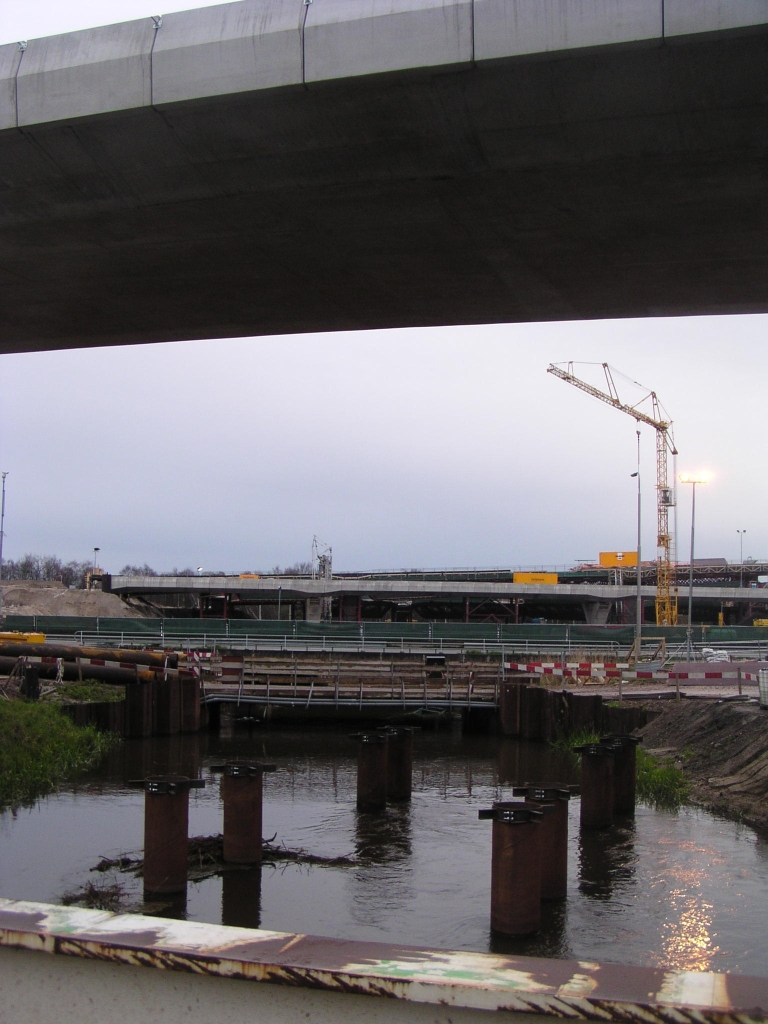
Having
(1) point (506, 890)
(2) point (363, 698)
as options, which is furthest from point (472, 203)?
(2) point (363, 698)

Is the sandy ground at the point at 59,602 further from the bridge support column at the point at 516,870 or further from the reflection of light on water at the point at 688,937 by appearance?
the bridge support column at the point at 516,870

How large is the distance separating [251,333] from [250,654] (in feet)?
102

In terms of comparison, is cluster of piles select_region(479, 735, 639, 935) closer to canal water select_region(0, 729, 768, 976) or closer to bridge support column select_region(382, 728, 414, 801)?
canal water select_region(0, 729, 768, 976)

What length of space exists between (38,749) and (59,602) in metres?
58.5

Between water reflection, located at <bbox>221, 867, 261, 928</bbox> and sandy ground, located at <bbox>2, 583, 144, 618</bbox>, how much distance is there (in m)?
65.6

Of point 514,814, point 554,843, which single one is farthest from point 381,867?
point 514,814

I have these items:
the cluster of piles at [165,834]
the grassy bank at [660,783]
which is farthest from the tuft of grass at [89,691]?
the grassy bank at [660,783]

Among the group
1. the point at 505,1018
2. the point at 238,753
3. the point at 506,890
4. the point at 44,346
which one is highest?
the point at 44,346

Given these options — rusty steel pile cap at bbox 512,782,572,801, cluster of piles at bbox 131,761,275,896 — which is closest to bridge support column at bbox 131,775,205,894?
cluster of piles at bbox 131,761,275,896

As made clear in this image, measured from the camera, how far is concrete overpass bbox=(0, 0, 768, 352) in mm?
9062

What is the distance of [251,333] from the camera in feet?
57.0

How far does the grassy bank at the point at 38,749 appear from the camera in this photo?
2041 centimetres

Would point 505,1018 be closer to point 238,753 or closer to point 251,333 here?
point 251,333

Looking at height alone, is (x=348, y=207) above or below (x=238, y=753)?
above
